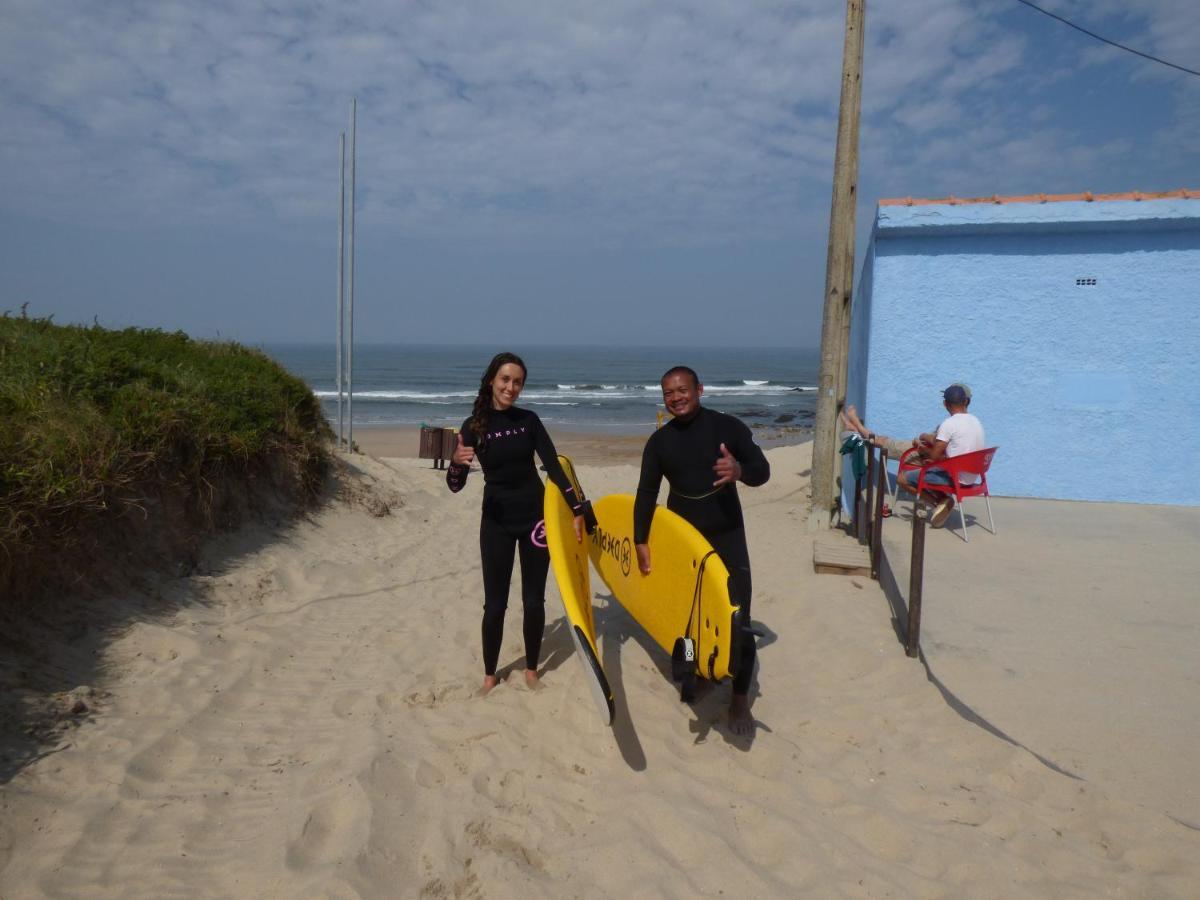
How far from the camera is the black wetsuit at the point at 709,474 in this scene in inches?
134

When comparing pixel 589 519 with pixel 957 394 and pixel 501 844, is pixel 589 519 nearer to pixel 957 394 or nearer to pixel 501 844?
pixel 501 844

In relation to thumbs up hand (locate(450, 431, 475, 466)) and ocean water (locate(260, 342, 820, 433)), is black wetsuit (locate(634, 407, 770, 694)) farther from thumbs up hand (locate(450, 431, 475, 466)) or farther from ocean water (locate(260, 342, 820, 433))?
ocean water (locate(260, 342, 820, 433))

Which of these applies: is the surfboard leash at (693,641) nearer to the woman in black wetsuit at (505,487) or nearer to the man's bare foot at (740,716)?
the man's bare foot at (740,716)

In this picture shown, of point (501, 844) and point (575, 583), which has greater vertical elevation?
point (575, 583)

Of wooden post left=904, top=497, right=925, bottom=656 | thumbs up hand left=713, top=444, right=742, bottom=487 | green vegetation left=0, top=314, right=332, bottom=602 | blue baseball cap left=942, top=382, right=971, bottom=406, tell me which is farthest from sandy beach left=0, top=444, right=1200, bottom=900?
blue baseball cap left=942, top=382, right=971, bottom=406

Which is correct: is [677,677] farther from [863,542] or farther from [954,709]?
[863,542]

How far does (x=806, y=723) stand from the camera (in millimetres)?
3506

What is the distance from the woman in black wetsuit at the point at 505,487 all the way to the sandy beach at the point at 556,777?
0.40 m

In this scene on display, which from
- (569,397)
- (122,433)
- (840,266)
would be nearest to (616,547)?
(122,433)

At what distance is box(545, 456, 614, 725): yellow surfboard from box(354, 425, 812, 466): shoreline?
12.2 m

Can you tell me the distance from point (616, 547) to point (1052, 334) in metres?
5.80

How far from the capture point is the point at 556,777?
9.82ft

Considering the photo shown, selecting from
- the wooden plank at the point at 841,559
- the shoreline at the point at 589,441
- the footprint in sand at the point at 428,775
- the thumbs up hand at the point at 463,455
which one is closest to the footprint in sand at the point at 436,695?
the footprint in sand at the point at 428,775

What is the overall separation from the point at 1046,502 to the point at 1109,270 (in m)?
2.37
